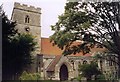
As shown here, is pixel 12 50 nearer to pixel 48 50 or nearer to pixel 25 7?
pixel 25 7

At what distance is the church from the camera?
18.8 meters

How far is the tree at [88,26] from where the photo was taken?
10.7 m

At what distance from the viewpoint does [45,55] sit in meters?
22.2

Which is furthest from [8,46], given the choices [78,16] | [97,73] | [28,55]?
[97,73]

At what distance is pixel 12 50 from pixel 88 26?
14.1 ft

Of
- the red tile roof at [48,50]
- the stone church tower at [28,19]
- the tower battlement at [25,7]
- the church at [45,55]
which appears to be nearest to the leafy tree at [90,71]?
the church at [45,55]

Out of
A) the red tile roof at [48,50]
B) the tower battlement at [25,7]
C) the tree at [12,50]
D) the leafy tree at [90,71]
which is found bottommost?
the leafy tree at [90,71]

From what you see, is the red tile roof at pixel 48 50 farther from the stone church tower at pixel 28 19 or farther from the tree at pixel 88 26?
the tree at pixel 88 26

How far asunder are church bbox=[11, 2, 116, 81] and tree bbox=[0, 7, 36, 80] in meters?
3.47

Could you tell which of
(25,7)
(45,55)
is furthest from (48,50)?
(25,7)

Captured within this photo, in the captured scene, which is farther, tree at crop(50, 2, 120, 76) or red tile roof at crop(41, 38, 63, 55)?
red tile roof at crop(41, 38, 63, 55)

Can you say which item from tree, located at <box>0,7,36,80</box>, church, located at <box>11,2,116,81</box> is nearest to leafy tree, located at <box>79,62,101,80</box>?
church, located at <box>11,2,116,81</box>

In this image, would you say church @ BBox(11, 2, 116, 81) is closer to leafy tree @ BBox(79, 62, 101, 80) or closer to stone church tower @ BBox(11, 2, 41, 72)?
stone church tower @ BBox(11, 2, 41, 72)

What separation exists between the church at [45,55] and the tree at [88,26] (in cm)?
684
